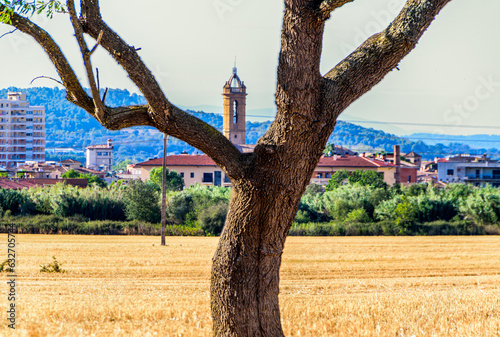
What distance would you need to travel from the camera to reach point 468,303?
378 inches

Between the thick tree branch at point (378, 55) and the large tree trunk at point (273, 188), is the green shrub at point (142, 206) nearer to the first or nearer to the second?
the large tree trunk at point (273, 188)

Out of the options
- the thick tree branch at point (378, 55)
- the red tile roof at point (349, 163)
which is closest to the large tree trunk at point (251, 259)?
the thick tree branch at point (378, 55)

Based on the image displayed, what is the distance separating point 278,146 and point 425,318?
4199mm

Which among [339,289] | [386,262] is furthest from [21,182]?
[339,289]

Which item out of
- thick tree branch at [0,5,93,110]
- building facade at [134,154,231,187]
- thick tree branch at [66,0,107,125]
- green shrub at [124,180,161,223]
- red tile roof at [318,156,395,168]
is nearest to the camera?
thick tree branch at [66,0,107,125]

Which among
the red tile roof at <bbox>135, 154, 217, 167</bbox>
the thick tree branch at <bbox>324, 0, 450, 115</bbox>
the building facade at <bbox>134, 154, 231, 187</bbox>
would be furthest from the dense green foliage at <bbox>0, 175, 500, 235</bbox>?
the building facade at <bbox>134, 154, 231, 187</bbox>

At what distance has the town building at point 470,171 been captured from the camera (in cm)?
9869

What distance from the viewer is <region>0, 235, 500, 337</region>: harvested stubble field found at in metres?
7.77

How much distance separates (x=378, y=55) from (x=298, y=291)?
8.43m

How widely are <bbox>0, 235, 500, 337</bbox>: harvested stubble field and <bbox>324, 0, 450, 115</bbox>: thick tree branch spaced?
11.2 feet

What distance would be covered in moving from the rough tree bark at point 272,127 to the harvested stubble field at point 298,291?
6.33ft

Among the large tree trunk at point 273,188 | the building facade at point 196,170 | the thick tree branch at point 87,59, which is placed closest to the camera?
the thick tree branch at point 87,59

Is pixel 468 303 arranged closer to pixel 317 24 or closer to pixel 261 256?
pixel 261 256

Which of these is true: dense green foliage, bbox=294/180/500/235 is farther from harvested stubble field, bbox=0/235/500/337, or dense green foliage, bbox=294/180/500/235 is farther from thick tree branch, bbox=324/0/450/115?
thick tree branch, bbox=324/0/450/115
